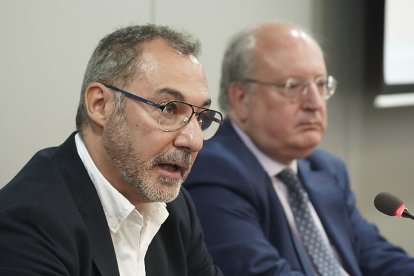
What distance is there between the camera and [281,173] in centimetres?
204

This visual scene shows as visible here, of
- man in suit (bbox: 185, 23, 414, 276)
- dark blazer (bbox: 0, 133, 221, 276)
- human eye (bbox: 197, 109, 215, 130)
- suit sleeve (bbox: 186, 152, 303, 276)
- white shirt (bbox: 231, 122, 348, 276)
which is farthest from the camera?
white shirt (bbox: 231, 122, 348, 276)

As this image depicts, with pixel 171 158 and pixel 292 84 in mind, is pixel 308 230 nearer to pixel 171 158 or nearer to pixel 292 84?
pixel 292 84

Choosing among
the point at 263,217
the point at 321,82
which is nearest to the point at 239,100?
the point at 321,82

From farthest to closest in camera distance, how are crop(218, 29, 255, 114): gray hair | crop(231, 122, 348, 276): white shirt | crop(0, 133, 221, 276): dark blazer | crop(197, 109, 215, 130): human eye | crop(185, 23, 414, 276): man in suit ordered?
1. crop(218, 29, 255, 114): gray hair
2. crop(231, 122, 348, 276): white shirt
3. crop(185, 23, 414, 276): man in suit
4. crop(197, 109, 215, 130): human eye
5. crop(0, 133, 221, 276): dark blazer

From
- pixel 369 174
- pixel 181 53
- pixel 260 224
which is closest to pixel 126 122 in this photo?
pixel 181 53

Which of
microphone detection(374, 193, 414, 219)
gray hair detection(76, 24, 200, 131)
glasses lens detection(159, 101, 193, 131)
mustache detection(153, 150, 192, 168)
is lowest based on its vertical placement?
microphone detection(374, 193, 414, 219)

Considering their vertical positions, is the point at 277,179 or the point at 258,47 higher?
the point at 258,47

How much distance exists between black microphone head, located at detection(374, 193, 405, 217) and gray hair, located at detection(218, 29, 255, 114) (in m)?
0.77

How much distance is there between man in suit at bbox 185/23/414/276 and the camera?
6.08ft

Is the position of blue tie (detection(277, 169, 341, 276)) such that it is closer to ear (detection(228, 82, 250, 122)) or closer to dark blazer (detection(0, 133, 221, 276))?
ear (detection(228, 82, 250, 122))

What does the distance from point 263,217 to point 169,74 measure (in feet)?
2.41

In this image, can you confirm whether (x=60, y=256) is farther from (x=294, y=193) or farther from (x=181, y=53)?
(x=294, y=193)

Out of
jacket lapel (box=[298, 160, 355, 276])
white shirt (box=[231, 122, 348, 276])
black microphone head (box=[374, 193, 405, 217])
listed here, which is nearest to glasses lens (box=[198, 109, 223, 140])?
black microphone head (box=[374, 193, 405, 217])

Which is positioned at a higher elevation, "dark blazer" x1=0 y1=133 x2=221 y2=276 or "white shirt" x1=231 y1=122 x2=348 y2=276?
"dark blazer" x1=0 y1=133 x2=221 y2=276
